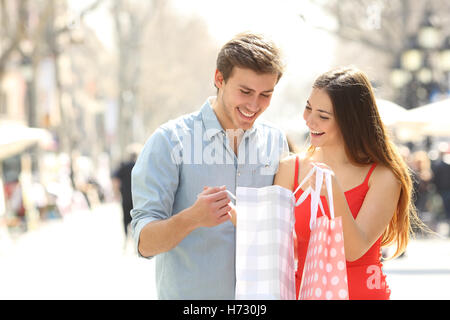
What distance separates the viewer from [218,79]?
317 cm

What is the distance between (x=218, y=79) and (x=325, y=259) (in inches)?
36.7

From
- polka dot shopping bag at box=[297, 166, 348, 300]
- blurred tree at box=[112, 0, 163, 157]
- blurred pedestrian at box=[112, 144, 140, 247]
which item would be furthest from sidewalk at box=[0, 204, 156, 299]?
blurred tree at box=[112, 0, 163, 157]

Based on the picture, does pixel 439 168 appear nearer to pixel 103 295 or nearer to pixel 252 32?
pixel 103 295

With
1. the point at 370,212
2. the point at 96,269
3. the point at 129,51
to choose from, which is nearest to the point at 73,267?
the point at 96,269

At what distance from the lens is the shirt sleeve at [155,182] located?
2.91m

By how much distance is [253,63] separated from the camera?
2.97 m

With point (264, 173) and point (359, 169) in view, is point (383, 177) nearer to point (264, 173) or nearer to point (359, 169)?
point (359, 169)

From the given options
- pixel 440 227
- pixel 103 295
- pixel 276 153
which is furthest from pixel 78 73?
pixel 276 153

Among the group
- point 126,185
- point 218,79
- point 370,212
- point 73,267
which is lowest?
point 73,267

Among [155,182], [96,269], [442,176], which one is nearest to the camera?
[155,182]

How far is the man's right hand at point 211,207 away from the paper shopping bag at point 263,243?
2.1 inches

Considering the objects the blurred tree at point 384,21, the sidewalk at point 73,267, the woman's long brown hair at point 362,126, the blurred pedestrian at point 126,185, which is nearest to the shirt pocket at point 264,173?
the woman's long brown hair at point 362,126

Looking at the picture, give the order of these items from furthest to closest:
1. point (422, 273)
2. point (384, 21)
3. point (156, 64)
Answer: point (156, 64) → point (384, 21) → point (422, 273)

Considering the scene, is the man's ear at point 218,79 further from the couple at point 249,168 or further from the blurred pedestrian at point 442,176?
the blurred pedestrian at point 442,176
